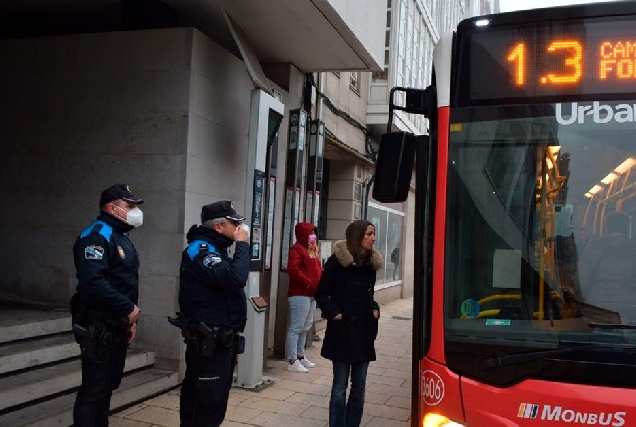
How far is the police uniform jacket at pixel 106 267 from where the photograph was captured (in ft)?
11.6

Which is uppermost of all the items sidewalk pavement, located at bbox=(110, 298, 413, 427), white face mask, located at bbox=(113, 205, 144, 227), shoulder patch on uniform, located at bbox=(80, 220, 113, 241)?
white face mask, located at bbox=(113, 205, 144, 227)

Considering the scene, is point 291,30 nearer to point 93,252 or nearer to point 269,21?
point 269,21

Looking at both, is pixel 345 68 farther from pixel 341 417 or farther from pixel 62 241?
pixel 341 417

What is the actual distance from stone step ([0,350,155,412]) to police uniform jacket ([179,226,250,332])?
1609 mm

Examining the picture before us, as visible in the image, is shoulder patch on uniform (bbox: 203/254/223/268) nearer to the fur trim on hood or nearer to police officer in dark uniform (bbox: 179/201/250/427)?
police officer in dark uniform (bbox: 179/201/250/427)

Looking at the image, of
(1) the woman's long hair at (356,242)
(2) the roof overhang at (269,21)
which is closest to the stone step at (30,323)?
(1) the woman's long hair at (356,242)

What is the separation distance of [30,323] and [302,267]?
2919mm

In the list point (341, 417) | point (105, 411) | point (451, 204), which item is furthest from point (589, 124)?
point (105, 411)

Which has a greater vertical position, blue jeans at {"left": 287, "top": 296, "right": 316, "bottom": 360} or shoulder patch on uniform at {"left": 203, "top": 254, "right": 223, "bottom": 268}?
shoulder patch on uniform at {"left": 203, "top": 254, "right": 223, "bottom": 268}

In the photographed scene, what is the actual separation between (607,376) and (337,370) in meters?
2.23

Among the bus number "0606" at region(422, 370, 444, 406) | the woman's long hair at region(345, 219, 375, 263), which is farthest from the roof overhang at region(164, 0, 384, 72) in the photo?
the bus number "0606" at region(422, 370, 444, 406)

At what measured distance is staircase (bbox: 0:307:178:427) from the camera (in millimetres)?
4262

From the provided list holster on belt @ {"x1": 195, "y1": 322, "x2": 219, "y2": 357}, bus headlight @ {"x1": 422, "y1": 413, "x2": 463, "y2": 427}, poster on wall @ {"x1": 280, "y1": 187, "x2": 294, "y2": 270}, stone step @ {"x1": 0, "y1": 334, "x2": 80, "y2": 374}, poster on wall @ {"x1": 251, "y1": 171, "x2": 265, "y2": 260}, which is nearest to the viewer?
bus headlight @ {"x1": 422, "y1": 413, "x2": 463, "y2": 427}

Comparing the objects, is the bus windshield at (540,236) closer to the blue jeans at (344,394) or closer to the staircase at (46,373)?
the blue jeans at (344,394)
